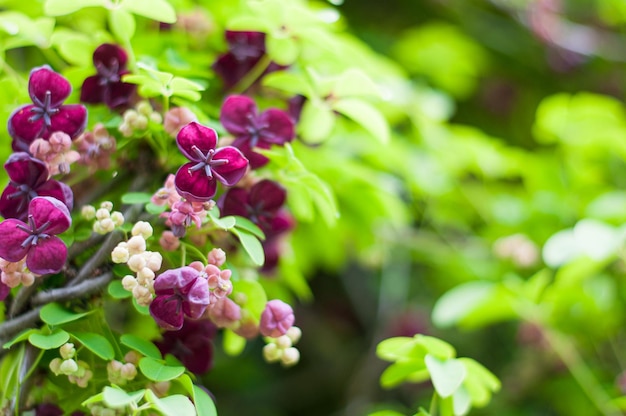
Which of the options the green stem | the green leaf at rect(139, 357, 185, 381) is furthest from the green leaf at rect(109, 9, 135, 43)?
the green stem

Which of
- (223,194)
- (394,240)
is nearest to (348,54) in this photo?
(223,194)

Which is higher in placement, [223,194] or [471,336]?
[223,194]

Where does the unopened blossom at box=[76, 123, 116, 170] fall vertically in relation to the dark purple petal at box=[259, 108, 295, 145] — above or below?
below

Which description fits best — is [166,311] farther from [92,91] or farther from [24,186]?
[92,91]

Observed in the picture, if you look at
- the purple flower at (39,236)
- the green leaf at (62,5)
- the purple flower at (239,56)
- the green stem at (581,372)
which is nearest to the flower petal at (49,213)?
the purple flower at (39,236)

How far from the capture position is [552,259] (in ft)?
3.06

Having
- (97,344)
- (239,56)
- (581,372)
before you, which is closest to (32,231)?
(97,344)

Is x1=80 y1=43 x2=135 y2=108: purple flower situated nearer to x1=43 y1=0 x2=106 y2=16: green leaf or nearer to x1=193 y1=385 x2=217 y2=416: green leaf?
x1=43 y1=0 x2=106 y2=16: green leaf

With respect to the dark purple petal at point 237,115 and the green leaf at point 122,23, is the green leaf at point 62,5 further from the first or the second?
the dark purple petal at point 237,115

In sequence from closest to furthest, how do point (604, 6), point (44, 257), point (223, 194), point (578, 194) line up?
point (44, 257) < point (223, 194) < point (578, 194) < point (604, 6)

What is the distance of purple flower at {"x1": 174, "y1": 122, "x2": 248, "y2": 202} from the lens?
1.78 ft

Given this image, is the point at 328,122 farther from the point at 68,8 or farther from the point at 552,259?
the point at 552,259

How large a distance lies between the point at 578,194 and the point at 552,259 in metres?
0.39

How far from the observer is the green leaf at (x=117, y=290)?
22.5 inches
